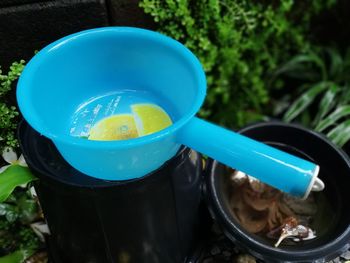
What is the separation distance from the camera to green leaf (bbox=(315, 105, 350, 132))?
1.90 m

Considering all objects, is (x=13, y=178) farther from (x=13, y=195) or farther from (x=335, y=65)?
(x=335, y=65)

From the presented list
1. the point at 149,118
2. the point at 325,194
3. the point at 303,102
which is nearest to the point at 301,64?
the point at 303,102

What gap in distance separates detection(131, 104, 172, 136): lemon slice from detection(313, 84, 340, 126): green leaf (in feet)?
2.90

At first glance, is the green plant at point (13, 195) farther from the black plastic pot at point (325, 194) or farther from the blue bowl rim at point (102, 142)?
the black plastic pot at point (325, 194)

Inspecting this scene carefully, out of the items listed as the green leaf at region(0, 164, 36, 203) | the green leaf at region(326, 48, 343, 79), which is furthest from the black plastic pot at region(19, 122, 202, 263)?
the green leaf at region(326, 48, 343, 79)

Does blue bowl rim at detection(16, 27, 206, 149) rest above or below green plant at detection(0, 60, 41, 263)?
above

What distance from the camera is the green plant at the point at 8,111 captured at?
4.69 feet

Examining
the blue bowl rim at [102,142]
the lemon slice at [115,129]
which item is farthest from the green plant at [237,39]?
the lemon slice at [115,129]

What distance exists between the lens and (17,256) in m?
1.62

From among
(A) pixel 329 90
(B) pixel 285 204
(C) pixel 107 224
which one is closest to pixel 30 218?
(C) pixel 107 224

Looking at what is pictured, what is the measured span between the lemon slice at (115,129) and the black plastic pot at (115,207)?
0.13 m

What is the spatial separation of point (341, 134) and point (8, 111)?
129cm

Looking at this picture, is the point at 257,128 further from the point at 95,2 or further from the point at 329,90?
the point at 95,2

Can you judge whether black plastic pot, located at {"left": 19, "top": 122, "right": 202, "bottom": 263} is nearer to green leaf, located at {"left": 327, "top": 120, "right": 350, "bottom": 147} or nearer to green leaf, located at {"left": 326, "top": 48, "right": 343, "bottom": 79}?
green leaf, located at {"left": 327, "top": 120, "right": 350, "bottom": 147}
